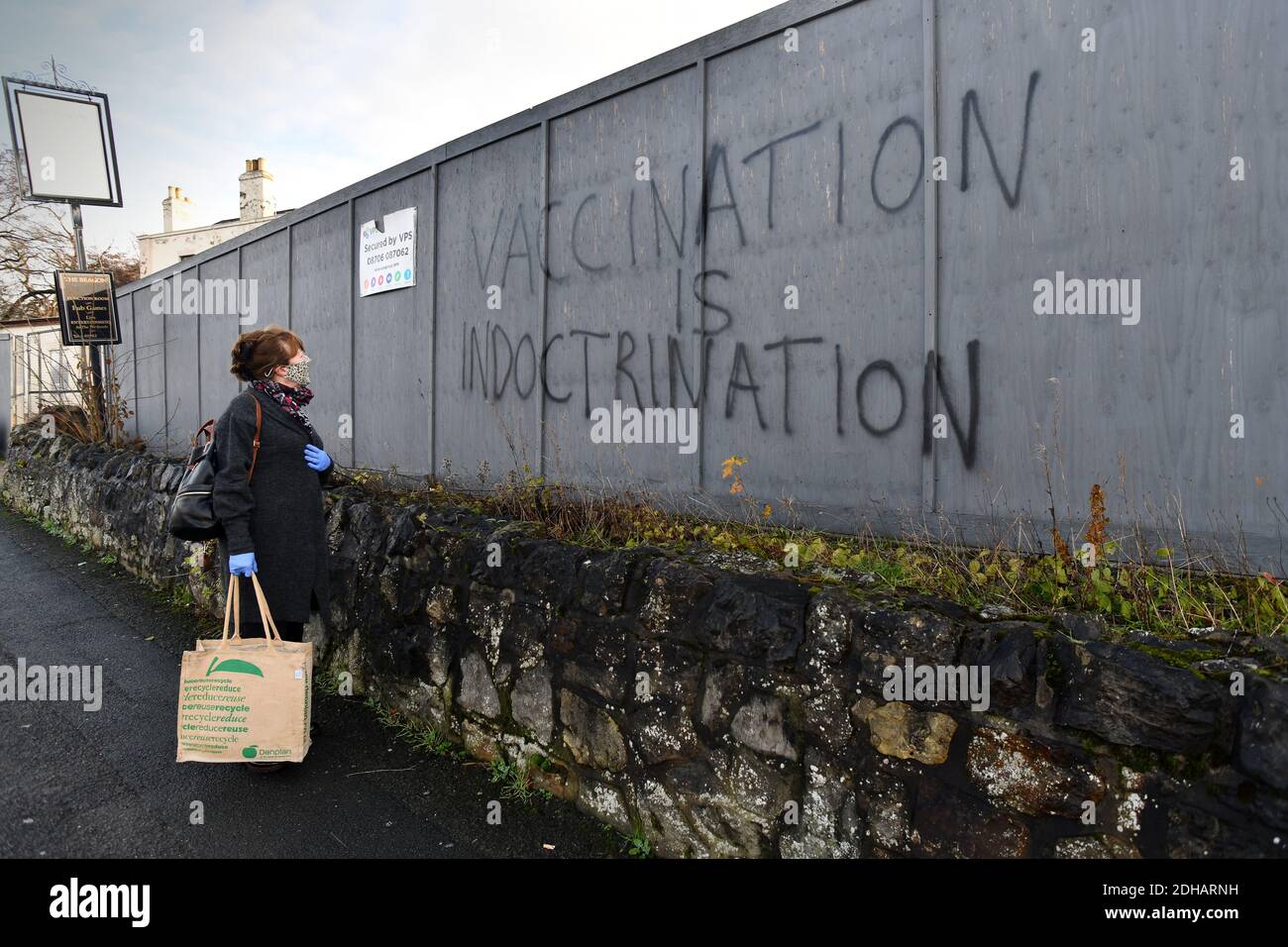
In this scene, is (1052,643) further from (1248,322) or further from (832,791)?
(1248,322)

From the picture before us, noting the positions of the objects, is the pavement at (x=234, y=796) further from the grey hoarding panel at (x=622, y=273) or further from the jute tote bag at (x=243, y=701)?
the grey hoarding panel at (x=622, y=273)

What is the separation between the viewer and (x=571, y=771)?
3455mm

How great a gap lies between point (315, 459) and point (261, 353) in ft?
1.82

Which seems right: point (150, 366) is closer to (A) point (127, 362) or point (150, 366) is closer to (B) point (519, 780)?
(A) point (127, 362)

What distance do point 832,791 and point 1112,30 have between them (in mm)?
2886

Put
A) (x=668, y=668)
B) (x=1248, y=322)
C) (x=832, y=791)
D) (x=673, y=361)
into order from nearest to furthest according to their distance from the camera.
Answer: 1. (x=832, y=791)
2. (x=1248, y=322)
3. (x=668, y=668)
4. (x=673, y=361)

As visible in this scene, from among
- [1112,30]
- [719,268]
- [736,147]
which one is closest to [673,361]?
[719,268]

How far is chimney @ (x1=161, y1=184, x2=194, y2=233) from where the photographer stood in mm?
33344

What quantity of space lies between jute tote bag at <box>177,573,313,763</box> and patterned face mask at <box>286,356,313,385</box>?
1.30m

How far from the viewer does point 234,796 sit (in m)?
3.58

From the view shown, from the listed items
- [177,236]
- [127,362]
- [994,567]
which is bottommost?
[994,567]

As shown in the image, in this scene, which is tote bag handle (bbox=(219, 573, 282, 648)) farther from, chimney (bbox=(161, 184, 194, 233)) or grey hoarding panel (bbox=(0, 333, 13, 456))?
chimney (bbox=(161, 184, 194, 233))

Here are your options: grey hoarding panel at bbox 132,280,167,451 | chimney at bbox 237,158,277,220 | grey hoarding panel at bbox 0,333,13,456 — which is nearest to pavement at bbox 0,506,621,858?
grey hoarding panel at bbox 132,280,167,451

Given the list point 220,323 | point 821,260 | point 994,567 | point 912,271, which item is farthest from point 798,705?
point 220,323
